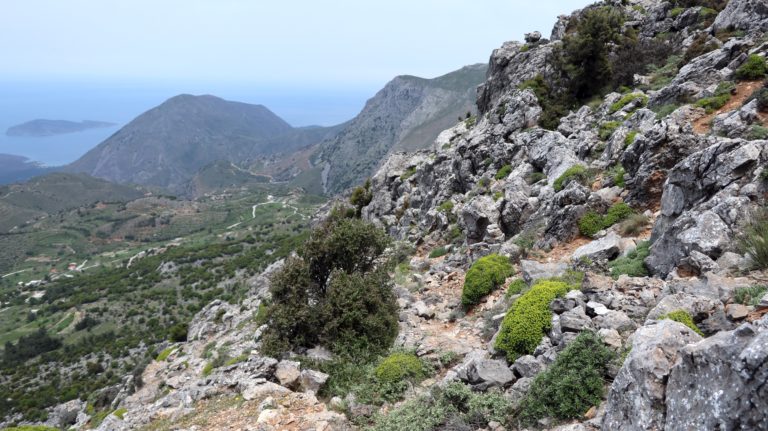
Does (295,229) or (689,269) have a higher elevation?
(689,269)

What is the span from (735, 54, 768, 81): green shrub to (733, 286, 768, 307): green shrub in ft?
53.3

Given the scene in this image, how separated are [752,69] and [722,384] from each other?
20680mm

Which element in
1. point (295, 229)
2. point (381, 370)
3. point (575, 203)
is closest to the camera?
point (381, 370)

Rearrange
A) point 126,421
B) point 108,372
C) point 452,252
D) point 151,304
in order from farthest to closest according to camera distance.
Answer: point 151,304 → point 108,372 → point 452,252 → point 126,421

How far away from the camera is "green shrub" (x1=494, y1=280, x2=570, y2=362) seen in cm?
938

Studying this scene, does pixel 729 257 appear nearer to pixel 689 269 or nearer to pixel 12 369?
pixel 689 269

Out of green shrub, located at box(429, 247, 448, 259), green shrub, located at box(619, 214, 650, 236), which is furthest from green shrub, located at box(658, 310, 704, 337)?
green shrub, located at box(429, 247, 448, 259)

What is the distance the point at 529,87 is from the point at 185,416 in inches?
1344

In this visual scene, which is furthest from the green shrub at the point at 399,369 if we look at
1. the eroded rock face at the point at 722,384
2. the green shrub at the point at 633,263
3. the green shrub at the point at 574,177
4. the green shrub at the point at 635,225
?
the green shrub at the point at 574,177

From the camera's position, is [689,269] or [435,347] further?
[435,347]

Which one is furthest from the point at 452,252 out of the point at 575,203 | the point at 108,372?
the point at 108,372

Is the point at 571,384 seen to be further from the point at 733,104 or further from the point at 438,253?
the point at 438,253

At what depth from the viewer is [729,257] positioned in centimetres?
884

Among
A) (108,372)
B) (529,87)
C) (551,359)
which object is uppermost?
(529,87)
